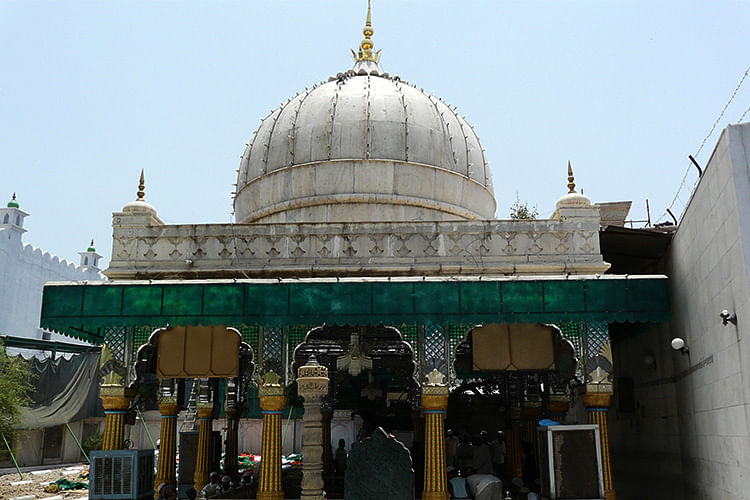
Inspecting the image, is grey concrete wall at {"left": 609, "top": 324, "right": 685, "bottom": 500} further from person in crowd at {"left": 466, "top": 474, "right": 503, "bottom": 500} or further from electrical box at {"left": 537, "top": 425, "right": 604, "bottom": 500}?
person in crowd at {"left": 466, "top": 474, "right": 503, "bottom": 500}

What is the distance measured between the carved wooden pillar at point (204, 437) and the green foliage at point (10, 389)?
1013cm

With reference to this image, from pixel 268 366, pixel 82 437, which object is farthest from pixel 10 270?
pixel 268 366

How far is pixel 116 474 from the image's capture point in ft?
41.4

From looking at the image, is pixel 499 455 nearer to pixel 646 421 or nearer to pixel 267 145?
pixel 646 421

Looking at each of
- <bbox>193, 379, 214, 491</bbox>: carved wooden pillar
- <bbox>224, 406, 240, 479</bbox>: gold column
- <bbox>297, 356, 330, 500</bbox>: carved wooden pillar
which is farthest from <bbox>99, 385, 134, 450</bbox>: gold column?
<bbox>224, 406, 240, 479</bbox>: gold column

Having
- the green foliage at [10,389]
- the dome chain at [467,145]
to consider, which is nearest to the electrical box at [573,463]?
the dome chain at [467,145]

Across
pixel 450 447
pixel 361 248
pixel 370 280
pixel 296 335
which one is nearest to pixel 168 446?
pixel 296 335

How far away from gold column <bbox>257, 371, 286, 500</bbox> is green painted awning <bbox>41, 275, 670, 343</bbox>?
1.27 metres

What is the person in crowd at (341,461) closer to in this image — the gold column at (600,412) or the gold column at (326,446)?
the gold column at (326,446)

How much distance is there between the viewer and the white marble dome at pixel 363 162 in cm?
1788

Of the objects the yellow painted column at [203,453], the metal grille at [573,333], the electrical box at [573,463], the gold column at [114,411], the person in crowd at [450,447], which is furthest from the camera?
the person in crowd at [450,447]

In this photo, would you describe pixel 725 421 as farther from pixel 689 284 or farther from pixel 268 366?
pixel 268 366

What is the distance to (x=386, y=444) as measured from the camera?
10781 mm

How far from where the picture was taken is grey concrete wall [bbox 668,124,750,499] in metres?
9.21
